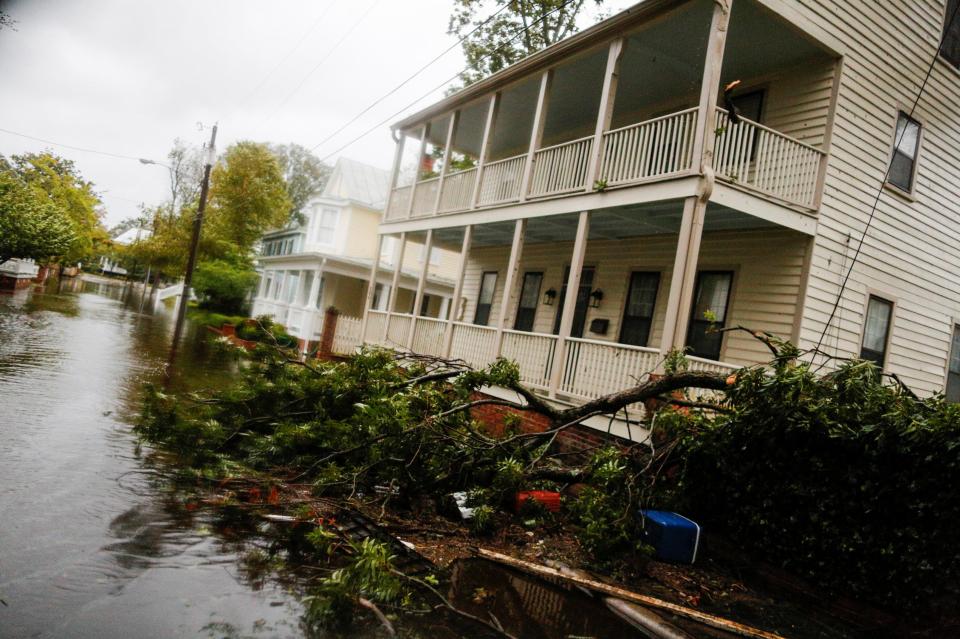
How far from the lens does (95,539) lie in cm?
404

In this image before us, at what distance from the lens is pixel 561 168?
34.9 feet

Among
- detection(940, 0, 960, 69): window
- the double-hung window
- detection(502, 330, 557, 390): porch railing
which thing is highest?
detection(940, 0, 960, 69): window

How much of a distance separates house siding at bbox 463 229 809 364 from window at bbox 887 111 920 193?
2.93 metres

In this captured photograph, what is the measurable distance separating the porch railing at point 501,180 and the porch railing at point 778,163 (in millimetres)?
3965

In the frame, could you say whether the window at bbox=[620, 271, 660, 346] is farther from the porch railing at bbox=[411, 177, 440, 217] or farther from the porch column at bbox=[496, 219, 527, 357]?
the porch railing at bbox=[411, 177, 440, 217]

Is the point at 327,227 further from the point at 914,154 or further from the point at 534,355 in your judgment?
the point at 914,154

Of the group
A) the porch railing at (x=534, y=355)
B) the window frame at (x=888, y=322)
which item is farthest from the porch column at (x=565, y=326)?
the window frame at (x=888, y=322)

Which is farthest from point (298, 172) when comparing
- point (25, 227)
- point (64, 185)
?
point (25, 227)

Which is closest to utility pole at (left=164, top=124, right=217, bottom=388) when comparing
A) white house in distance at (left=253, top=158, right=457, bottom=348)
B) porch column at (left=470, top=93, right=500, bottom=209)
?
white house in distance at (left=253, top=158, right=457, bottom=348)

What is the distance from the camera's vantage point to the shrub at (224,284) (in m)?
30.0

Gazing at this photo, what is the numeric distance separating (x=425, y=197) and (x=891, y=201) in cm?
955

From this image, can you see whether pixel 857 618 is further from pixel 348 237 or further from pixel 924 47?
pixel 348 237

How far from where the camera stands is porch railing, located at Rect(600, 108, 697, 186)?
331 inches

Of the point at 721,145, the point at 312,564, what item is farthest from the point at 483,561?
the point at 721,145
